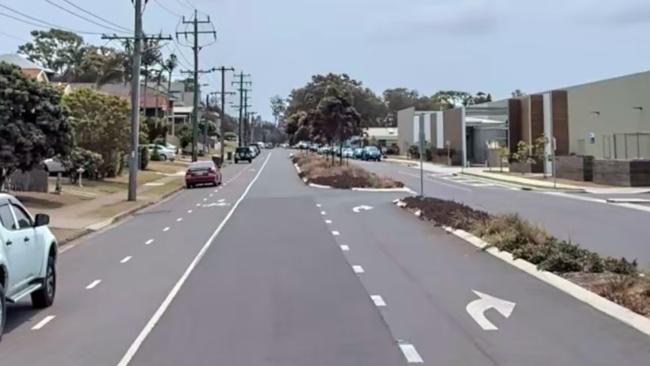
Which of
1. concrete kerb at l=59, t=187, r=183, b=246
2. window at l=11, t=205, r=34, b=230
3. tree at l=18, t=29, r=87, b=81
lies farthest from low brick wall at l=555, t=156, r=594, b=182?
tree at l=18, t=29, r=87, b=81

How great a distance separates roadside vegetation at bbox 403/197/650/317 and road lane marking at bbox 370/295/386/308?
9.60 feet

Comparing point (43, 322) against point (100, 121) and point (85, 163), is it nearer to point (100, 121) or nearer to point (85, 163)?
point (85, 163)

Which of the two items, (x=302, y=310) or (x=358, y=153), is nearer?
(x=302, y=310)

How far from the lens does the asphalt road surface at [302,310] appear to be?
9000 millimetres

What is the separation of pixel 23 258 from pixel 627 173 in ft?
141

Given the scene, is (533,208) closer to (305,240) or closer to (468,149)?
(305,240)

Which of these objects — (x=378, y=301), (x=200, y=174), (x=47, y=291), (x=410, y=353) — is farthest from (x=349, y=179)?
(x=410, y=353)

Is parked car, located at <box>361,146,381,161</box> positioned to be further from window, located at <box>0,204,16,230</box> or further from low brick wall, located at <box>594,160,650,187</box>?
window, located at <box>0,204,16,230</box>

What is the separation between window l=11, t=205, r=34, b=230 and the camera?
11726mm

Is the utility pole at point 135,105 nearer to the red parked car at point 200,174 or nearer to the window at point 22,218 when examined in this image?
the red parked car at point 200,174

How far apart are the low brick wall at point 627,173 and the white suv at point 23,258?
1625 inches

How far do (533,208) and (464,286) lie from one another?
64.5 ft

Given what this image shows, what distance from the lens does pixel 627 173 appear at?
4897 centimetres

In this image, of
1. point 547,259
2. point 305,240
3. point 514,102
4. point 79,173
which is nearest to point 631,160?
point 514,102
